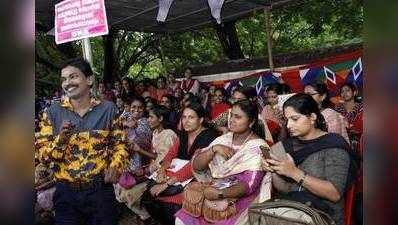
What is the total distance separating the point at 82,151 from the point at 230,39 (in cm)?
806

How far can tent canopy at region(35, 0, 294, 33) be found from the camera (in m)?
6.91

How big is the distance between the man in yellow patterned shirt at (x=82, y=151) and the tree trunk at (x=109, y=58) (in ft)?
30.2

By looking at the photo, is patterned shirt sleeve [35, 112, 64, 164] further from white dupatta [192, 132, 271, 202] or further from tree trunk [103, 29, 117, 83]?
tree trunk [103, 29, 117, 83]

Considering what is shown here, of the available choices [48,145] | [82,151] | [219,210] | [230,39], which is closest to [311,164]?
[219,210]

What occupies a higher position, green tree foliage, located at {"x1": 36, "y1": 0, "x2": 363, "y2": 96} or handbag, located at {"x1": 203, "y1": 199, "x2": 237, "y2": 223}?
green tree foliage, located at {"x1": 36, "y1": 0, "x2": 363, "y2": 96}

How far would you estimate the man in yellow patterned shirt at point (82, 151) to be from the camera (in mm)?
2973

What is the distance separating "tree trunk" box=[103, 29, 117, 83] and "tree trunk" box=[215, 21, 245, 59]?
2.99 meters

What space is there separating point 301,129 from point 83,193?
1.42 m

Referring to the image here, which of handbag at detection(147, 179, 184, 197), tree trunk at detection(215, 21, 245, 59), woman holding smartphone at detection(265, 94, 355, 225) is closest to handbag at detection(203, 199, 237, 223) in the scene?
woman holding smartphone at detection(265, 94, 355, 225)

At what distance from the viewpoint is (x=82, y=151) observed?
2.98 meters

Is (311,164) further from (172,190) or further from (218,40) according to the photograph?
(218,40)

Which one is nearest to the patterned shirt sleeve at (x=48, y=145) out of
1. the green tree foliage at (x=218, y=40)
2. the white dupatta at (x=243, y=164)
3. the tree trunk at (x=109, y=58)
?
the white dupatta at (x=243, y=164)

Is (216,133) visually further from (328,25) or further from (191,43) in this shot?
(191,43)
